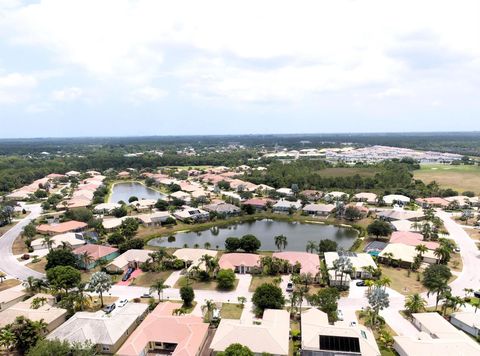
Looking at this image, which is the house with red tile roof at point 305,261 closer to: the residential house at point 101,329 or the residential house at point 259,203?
the residential house at point 101,329

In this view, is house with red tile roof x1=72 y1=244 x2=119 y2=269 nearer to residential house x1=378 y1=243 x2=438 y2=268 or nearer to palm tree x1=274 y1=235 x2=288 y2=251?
palm tree x1=274 y1=235 x2=288 y2=251

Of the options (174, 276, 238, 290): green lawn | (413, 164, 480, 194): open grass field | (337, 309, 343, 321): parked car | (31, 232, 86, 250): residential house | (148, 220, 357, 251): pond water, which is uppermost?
(413, 164, 480, 194): open grass field

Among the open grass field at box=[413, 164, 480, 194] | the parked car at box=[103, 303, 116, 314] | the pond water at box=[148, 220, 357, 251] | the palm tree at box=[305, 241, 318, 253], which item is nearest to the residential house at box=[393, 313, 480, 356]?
the palm tree at box=[305, 241, 318, 253]

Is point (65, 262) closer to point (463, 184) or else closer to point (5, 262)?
point (5, 262)

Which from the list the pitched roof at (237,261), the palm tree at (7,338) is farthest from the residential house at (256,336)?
the palm tree at (7,338)

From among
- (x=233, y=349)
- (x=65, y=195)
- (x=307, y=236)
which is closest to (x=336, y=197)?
(x=307, y=236)

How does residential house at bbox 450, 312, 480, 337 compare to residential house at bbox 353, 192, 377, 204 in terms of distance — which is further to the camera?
residential house at bbox 353, 192, 377, 204
